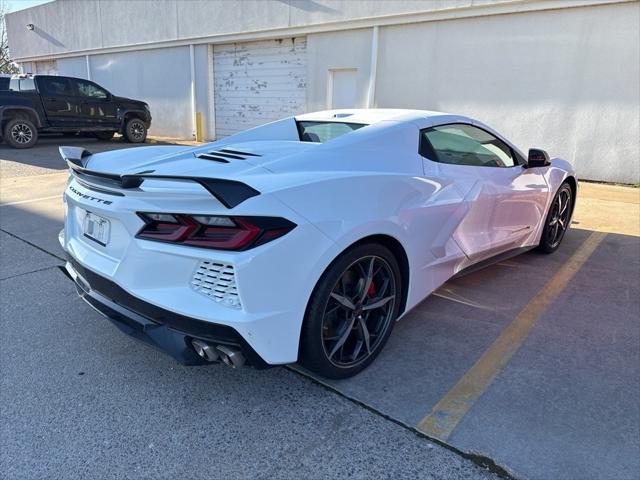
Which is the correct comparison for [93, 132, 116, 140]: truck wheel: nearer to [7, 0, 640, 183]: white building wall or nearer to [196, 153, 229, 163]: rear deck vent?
[7, 0, 640, 183]: white building wall

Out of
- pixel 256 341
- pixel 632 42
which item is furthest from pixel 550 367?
pixel 632 42

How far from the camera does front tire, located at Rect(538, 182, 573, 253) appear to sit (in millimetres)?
4852

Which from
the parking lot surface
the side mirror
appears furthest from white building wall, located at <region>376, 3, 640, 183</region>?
the parking lot surface

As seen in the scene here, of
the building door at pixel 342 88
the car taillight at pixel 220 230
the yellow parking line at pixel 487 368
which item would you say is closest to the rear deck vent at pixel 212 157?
the car taillight at pixel 220 230

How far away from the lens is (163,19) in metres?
16.0

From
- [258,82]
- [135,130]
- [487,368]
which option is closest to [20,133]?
[135,130]

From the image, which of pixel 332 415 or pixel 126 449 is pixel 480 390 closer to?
pixel 332 415

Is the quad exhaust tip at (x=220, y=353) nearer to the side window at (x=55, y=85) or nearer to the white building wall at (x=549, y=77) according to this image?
the white building wall at (x=549, y=77)

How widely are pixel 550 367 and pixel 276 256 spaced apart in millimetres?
1921

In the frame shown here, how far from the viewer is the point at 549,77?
9.23m

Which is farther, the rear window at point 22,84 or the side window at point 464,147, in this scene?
the rear window at point 22,84

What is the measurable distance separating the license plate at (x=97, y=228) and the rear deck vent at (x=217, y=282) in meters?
0.65

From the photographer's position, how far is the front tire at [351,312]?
2.38 metres

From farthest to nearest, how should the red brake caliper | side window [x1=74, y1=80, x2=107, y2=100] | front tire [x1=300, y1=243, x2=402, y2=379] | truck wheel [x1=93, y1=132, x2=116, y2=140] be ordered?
truck wheel [x1=93, y1=132, x2=116, y2=140], side window [x1=74, y1=80, x2=107, y2=100], the red brake caliper, front tire [x1=300, y1=243, x2=402, y2=379]
